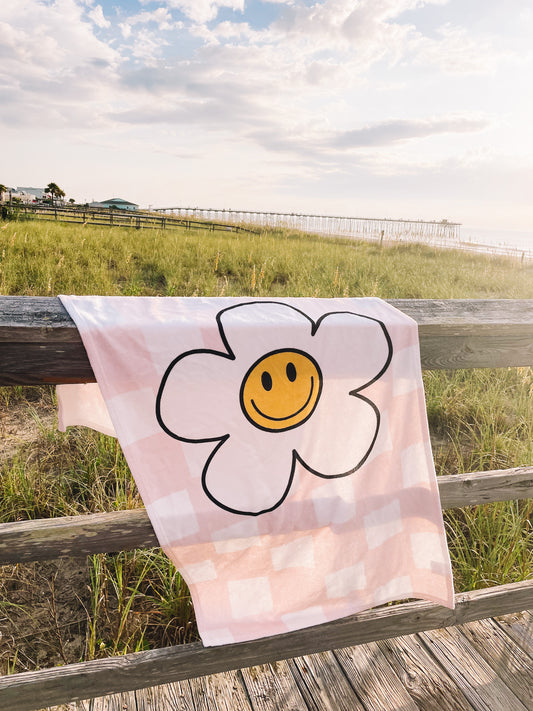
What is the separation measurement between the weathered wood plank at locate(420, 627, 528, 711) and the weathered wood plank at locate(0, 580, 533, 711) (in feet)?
0.52

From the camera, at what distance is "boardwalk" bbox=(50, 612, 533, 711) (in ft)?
4.83

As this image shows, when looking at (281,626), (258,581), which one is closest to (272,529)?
(258,581)

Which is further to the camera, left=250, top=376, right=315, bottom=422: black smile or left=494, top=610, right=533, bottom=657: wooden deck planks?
left=494, top=610, right=533, bottom=657: wooden deck planks

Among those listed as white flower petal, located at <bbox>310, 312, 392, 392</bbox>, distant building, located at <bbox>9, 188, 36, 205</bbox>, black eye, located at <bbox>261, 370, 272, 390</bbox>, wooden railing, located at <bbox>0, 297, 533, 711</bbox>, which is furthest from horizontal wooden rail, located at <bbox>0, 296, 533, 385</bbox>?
distant building, located at <bbox>9, 188, 36, 205</bbox>

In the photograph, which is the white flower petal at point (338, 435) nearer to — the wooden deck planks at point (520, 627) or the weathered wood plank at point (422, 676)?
the weathered wood plank at point (422, 676)

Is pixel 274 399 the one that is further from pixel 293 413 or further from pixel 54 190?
pixel 54 190

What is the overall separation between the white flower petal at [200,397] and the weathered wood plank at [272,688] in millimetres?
891

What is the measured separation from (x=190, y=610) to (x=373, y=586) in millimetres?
781

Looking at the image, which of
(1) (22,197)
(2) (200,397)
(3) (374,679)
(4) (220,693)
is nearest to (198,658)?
(4) (220,693)

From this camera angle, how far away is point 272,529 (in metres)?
1.23

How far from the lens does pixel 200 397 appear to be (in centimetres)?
114

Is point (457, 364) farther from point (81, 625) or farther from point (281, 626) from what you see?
point (81, 625)

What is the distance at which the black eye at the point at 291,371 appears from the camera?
1.20 m

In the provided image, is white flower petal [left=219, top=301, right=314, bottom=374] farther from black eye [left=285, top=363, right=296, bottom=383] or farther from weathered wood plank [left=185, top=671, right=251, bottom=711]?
weathered wood plank [left=185, top=671, right=251, bottom=711]
